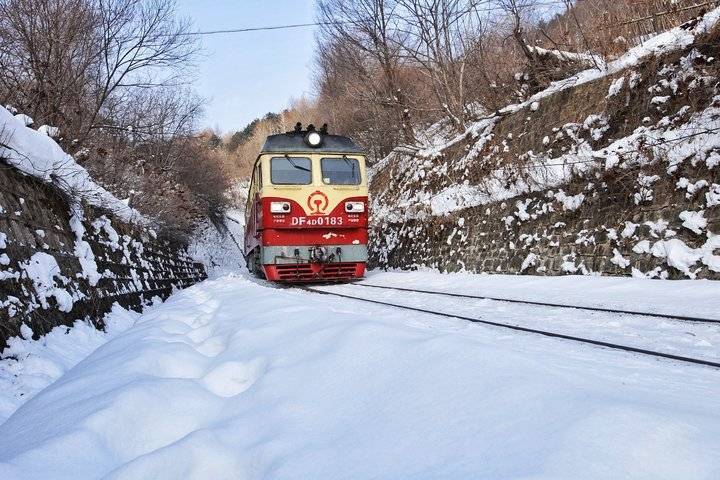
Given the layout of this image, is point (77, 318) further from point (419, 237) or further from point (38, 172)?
point (419, 237)

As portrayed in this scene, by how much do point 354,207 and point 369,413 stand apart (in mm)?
8885

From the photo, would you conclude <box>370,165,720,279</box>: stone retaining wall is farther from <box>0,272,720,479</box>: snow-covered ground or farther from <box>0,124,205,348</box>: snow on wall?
<box>0,124,205,348</box>: snow on wall

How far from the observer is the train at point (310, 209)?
34.1 feet

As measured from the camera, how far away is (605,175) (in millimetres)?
7762

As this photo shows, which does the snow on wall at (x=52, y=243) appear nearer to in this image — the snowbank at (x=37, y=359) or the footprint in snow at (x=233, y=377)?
the snowbank at (x=37, y=359)

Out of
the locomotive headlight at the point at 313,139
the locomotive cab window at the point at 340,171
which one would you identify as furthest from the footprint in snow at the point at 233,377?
the locomotive headlight at the point at 313,139

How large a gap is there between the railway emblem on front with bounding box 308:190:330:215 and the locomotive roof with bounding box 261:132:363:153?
1035mm

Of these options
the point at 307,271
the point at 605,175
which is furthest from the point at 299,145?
the point at 605,175

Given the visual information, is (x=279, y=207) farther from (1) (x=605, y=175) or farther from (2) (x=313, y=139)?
(1) (x=605, y=175)

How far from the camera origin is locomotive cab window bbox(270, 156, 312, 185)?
10672mm

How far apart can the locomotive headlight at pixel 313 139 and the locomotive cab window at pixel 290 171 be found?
0.39m

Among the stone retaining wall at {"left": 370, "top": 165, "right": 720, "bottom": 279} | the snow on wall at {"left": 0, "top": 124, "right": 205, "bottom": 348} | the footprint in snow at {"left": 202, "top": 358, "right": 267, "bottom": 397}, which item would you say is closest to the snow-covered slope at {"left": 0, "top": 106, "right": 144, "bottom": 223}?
the snow on wall at {"left": 0, "top": 124, "right": 205, "bottom": 348}

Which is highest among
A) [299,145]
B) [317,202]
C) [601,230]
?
[299,145]

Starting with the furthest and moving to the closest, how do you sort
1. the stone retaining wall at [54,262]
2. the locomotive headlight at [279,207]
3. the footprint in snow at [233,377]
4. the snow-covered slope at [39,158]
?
the locomotive headlight at [279,207] < the snow-covered slope at [39,158] < the stone retaining wall at [54,262] < the footprint in snow at [233,377]
